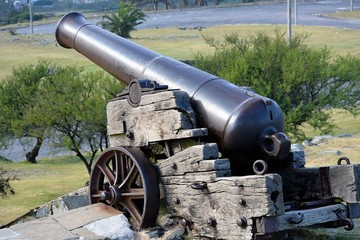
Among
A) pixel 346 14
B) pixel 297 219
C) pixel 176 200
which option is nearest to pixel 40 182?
pixel 176 200

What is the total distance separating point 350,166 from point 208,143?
146 centimetres

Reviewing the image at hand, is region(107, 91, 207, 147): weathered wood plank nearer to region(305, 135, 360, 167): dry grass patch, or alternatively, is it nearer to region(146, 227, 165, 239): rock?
region(146, 227, 165, 239): rock

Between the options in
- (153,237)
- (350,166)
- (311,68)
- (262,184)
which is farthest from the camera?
(311,68)

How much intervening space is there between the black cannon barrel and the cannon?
0.01 m

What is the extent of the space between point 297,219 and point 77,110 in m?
19.4

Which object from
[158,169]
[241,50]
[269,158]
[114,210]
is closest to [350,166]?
[269,158]

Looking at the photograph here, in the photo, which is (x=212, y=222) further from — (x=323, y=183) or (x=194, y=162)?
(x=323, y=183)

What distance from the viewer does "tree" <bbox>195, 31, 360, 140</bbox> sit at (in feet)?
79.3

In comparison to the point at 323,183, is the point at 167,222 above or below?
below

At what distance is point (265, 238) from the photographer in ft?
27.1

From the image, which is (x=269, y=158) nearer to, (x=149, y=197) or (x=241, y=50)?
(x=149, y=197)

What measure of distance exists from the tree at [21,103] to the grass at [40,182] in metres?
1.02

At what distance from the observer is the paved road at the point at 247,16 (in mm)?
54406

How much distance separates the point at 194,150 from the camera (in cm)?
888
